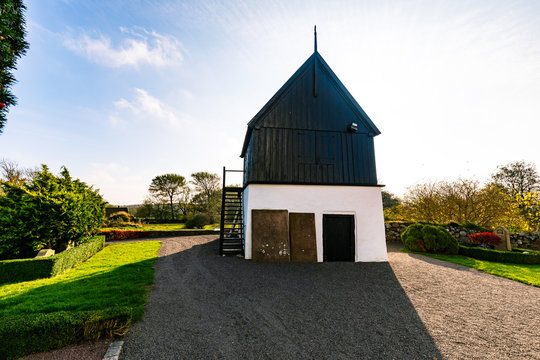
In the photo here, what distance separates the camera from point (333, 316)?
15.6 feet

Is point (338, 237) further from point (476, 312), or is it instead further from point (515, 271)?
point (515, 271)

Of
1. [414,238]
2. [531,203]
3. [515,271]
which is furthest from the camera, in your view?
[531,203]

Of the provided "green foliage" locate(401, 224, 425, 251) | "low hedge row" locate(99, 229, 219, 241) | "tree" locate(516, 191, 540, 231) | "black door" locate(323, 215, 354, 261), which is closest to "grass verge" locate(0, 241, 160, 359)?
"black door" locate(323, 215, 354, 261)

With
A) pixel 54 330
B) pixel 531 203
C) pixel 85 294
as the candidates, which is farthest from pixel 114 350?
pixel 531 203

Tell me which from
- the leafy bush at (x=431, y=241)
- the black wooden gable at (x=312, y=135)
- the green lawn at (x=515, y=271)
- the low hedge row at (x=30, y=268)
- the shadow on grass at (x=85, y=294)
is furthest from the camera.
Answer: the leafy bush at (x=431, y=241)

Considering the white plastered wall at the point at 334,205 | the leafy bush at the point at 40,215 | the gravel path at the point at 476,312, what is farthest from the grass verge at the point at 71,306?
the gravel path at the point at 476,312

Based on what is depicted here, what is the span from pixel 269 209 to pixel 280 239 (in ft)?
4.65

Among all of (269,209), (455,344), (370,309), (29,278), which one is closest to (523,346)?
(455,344)

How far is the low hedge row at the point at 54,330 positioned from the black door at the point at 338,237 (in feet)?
26.6

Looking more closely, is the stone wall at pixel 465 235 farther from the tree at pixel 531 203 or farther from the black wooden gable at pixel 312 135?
the black wooden gable at pixel 312 135

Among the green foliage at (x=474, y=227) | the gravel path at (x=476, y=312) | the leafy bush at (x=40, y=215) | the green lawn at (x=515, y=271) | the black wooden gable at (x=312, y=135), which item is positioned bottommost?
the green lawn at (x=515, y=271)

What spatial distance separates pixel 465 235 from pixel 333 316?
16928 millimetres

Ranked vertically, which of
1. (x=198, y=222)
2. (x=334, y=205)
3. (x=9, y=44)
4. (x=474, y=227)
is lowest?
(x=198, y=222)

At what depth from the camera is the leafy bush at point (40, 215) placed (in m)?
8.68
